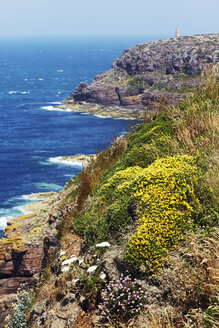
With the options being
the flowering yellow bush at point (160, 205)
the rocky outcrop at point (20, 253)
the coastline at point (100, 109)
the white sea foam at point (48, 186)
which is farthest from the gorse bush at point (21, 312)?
the coastline at point (100, 109)

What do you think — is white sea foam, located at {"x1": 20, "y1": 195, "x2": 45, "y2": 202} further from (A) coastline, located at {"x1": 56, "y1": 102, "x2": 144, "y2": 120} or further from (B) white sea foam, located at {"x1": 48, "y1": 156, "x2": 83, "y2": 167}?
(A) coastline, located at {"x1": 56, "y1": 102, "x2": 144, "y2": 120}

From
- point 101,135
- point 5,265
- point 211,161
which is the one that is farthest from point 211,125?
point 101,135

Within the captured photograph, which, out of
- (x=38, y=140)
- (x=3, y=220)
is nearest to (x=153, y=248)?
(x=3, y=220)

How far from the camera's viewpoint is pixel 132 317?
5.83 metres

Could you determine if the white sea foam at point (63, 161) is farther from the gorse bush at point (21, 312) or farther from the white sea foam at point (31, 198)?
the gorse bush at point (21, 312)

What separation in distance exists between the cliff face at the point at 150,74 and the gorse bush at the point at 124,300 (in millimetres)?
104963

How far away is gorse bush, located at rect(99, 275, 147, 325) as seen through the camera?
19.0 feet

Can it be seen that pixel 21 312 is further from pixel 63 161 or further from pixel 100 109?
pixel 100 109

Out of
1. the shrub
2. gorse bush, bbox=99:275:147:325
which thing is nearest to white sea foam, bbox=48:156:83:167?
the shrub

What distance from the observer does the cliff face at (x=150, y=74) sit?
11950cm

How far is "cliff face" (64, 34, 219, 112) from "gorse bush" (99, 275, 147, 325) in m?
105

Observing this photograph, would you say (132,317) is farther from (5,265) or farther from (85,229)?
(5,265)

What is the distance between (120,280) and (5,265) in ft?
55.2

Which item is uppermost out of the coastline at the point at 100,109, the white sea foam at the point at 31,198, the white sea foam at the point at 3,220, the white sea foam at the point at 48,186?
the coastline at the point at 100,109
